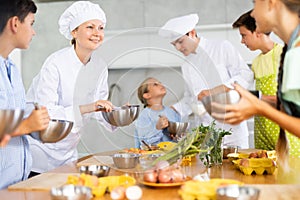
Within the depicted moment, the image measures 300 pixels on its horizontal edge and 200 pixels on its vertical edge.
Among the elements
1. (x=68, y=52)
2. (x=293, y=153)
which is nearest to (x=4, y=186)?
(x=68, y=52)

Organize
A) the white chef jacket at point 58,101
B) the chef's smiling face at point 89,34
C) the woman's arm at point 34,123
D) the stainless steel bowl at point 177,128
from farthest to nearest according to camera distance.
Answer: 1. the chef's smiling face at point 89,34
2. the white chef jacket at point 58,101
3. the stainless steel bowl at point 177,128
4. the woman's arm at point 34,123

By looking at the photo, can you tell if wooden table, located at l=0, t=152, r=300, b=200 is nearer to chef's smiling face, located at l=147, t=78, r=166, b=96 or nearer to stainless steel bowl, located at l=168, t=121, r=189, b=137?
stainless steel bowl, located at l=168, t=121, r=189, b=137

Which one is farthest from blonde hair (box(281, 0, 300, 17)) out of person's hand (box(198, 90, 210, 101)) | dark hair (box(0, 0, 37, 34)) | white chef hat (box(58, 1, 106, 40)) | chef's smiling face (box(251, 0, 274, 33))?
white chef hat (box(58, 1, 106, 40))

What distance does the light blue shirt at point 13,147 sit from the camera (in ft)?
4.83

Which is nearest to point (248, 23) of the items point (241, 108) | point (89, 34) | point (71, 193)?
point (89, 34)

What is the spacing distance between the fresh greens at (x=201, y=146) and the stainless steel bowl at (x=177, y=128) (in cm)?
4

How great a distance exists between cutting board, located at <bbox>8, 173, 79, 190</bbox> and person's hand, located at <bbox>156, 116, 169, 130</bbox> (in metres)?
0.36

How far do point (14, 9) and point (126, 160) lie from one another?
66 centimetres

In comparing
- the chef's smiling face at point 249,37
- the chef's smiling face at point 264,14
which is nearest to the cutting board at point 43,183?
the chef's smiling face at point 264,14

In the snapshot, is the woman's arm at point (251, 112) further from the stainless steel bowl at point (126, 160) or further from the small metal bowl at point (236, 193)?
the stainless steel bowl at point (126, 160)

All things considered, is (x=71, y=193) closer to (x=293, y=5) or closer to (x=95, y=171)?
(x=95, y=171)

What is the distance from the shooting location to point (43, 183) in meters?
1.30

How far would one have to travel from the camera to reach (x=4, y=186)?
54.7 inches

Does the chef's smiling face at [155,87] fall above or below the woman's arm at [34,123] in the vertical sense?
above
